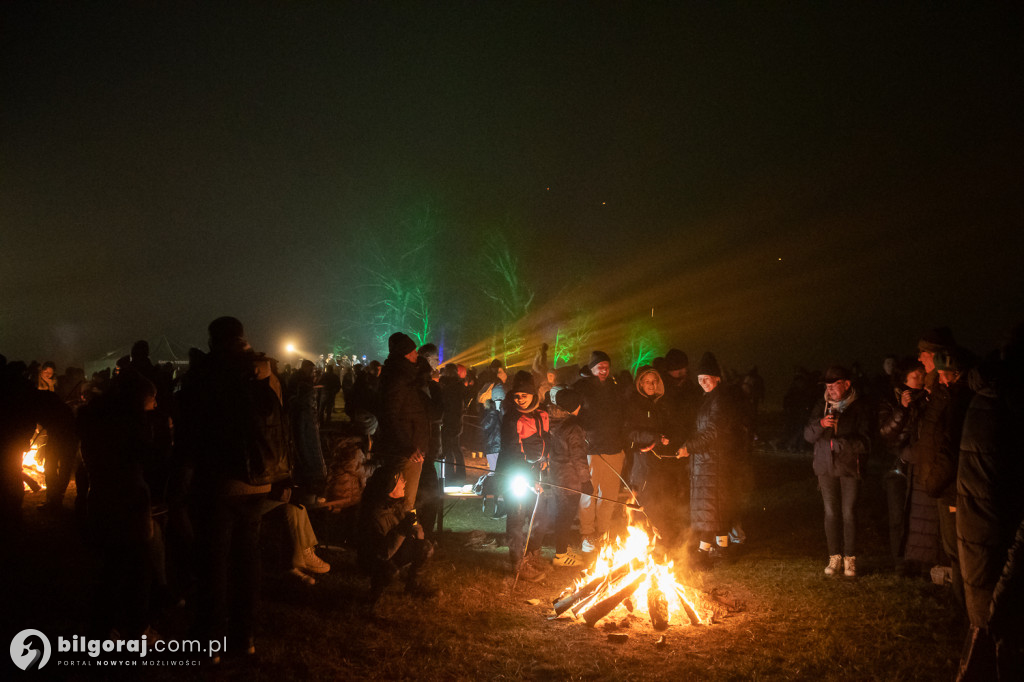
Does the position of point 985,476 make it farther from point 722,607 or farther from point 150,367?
point 150,367

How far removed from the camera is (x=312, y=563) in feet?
20.8

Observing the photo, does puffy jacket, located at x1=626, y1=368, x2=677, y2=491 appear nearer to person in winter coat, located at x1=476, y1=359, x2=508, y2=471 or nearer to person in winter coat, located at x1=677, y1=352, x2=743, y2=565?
person in winter coat, located at x1=677, y1=352, x2=743, y2=565

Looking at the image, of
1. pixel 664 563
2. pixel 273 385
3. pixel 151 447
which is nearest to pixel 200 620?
pixel 151 447

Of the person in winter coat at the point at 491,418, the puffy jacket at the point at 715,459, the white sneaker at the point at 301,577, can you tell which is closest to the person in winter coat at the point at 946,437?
the puffy jacket at the point at 715,459

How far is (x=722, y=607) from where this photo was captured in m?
5.72

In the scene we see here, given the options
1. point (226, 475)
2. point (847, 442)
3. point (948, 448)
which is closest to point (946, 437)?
point (948, 448)

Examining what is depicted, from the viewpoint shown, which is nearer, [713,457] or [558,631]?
[558,631]

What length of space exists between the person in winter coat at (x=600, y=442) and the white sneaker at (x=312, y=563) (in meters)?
3.24

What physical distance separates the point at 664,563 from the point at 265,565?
4.14 m

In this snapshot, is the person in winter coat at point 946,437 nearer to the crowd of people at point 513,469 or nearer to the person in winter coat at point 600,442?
the crowd of people at point 513,469

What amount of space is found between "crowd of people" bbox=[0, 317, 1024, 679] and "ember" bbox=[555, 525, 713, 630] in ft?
1.94

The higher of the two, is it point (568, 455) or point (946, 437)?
point (946, 437)

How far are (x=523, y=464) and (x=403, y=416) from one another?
1646 mm

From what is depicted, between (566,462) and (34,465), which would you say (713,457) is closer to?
(566,462)
